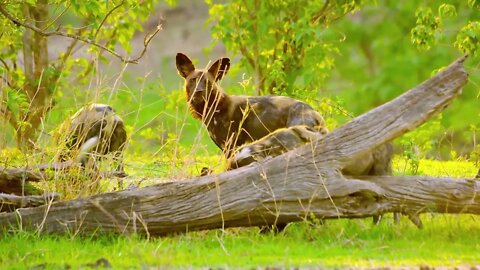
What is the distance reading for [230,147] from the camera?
379 inches

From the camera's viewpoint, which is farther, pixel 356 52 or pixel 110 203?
pixel 356 52

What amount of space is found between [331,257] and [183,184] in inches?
57.1

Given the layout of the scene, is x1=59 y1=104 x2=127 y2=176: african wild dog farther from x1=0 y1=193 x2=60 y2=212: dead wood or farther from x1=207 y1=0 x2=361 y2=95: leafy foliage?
x1=207 y1=0 x2=361 y2=95: leafy foliage

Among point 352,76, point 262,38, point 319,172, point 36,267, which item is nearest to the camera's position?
point 36,267

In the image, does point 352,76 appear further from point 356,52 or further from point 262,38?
point 262,38

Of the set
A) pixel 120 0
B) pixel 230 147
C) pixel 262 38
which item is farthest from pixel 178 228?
pixel 262 38

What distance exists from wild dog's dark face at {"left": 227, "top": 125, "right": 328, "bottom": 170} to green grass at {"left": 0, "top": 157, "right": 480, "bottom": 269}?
0.71m

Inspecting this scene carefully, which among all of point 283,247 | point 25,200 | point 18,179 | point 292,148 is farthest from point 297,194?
point 18,179

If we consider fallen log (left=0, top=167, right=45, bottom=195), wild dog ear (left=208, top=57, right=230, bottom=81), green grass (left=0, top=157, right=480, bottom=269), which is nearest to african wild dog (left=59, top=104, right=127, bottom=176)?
fallen log (left=0, top=167, right=45, bottom=195)

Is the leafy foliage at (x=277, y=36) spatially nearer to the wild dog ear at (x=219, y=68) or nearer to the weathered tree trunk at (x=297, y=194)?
the wild dog ear at (x=219, y=68)

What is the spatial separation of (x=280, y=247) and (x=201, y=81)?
282cm

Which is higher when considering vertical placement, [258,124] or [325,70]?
[325,70]

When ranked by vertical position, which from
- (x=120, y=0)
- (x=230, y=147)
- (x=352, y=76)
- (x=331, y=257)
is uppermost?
(x=352, y=76)

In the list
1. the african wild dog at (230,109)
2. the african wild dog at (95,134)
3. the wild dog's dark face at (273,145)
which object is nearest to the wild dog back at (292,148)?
the wild dog's dark face at (273,145)
